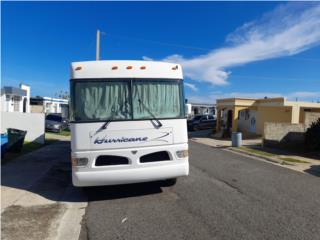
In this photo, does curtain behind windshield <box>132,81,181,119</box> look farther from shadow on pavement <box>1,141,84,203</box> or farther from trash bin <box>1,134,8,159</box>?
trash bin <box>1,134,8,159</box>

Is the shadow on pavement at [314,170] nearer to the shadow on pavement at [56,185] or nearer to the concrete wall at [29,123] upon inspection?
the shadow on pavement at [56,185]

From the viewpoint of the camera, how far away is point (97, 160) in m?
6.76

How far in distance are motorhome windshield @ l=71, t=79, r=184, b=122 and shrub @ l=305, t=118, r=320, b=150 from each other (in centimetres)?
1188

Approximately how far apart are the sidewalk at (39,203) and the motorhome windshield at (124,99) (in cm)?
187

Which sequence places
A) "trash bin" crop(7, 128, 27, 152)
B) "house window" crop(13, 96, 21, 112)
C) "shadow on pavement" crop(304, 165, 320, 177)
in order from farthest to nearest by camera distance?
"house window" crop(13, 96, 21, 112)
"trash bin" crop(7, 128, 27, 152)
"shadow on pavement" crop(304, 165, 320, 177)

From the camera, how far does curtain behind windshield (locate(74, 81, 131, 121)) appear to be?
684 centimetres

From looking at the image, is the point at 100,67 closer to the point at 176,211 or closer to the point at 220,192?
the point at 176,211

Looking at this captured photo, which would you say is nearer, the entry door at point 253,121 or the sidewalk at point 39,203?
the sidewalk at point 39,203

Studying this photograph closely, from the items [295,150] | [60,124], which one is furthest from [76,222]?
[60,124]

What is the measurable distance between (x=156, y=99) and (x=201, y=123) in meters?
30.5

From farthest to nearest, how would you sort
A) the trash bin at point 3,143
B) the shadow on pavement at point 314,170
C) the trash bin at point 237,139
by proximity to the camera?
the trash bin at point 237,139 < the trash bin at point 3,143 < the shadow on pavement at point 314,170

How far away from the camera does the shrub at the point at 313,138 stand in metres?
16.5

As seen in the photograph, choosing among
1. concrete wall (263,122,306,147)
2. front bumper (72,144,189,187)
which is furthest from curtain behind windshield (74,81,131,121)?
concrete wall (263,122,306,147)

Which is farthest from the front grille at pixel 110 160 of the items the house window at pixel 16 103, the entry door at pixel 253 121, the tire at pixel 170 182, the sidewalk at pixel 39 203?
the house window at pixel 16 103
